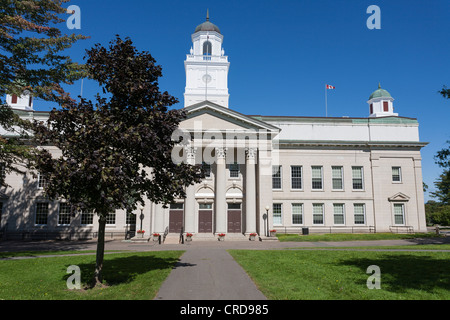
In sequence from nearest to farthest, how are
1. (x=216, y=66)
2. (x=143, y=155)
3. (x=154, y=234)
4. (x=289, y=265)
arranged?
(x=143, y=155), (x=289, y=265), (x=154, y=234), (x=216, y=66)

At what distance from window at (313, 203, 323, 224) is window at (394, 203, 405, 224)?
9330mm

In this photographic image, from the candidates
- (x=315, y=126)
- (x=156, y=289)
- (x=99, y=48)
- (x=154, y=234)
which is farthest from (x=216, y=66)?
(x=156, y=289)

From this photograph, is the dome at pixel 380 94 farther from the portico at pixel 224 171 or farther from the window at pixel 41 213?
the window at pixel 41 213

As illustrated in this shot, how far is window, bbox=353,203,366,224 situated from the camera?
40.3 m

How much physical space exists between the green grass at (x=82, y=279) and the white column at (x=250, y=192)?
17.2m

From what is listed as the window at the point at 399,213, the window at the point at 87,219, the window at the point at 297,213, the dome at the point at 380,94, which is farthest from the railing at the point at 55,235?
the dome at the point at 380,94

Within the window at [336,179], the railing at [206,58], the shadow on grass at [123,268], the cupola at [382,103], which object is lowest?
the shadow on grass at [123,268]

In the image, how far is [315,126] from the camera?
43156mm

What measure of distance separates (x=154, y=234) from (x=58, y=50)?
59.9ft

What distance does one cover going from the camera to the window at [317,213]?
39.9m

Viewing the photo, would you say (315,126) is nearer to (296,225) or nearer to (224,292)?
(296,225)

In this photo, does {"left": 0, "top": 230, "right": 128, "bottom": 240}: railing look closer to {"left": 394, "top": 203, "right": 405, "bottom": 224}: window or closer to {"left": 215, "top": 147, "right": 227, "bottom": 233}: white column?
{"left": 215, "top": 147, "right": 227, "bottom": 233}: white column

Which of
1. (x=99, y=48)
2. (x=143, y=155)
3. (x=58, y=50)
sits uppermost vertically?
(x=58, y=50)
